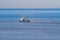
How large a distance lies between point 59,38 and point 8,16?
11.1 ft

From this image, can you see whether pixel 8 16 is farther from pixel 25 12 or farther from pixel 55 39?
pixel 55 39

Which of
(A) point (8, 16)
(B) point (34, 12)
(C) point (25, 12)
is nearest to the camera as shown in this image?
(A) point (8, 16)

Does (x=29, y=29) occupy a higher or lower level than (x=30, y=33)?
higher

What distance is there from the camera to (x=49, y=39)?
228cm

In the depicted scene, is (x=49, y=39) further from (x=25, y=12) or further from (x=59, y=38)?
(x=25, y=12)

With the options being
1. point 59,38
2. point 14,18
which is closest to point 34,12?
point 14,18

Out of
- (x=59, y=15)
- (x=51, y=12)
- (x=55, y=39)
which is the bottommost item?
(x=55, y=39)

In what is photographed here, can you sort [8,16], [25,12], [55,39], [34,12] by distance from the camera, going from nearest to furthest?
[55,39]
[8,16]
[25,12]
[34,12]

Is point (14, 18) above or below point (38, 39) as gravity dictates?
above

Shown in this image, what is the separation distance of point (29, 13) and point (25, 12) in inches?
10.2

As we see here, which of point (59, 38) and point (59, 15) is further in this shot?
point (59, 15)

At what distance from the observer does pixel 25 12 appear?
5953 millimetres

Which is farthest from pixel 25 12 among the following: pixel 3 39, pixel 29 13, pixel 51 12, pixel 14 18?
pixel 3 39

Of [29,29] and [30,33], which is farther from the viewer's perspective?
[29,29]
